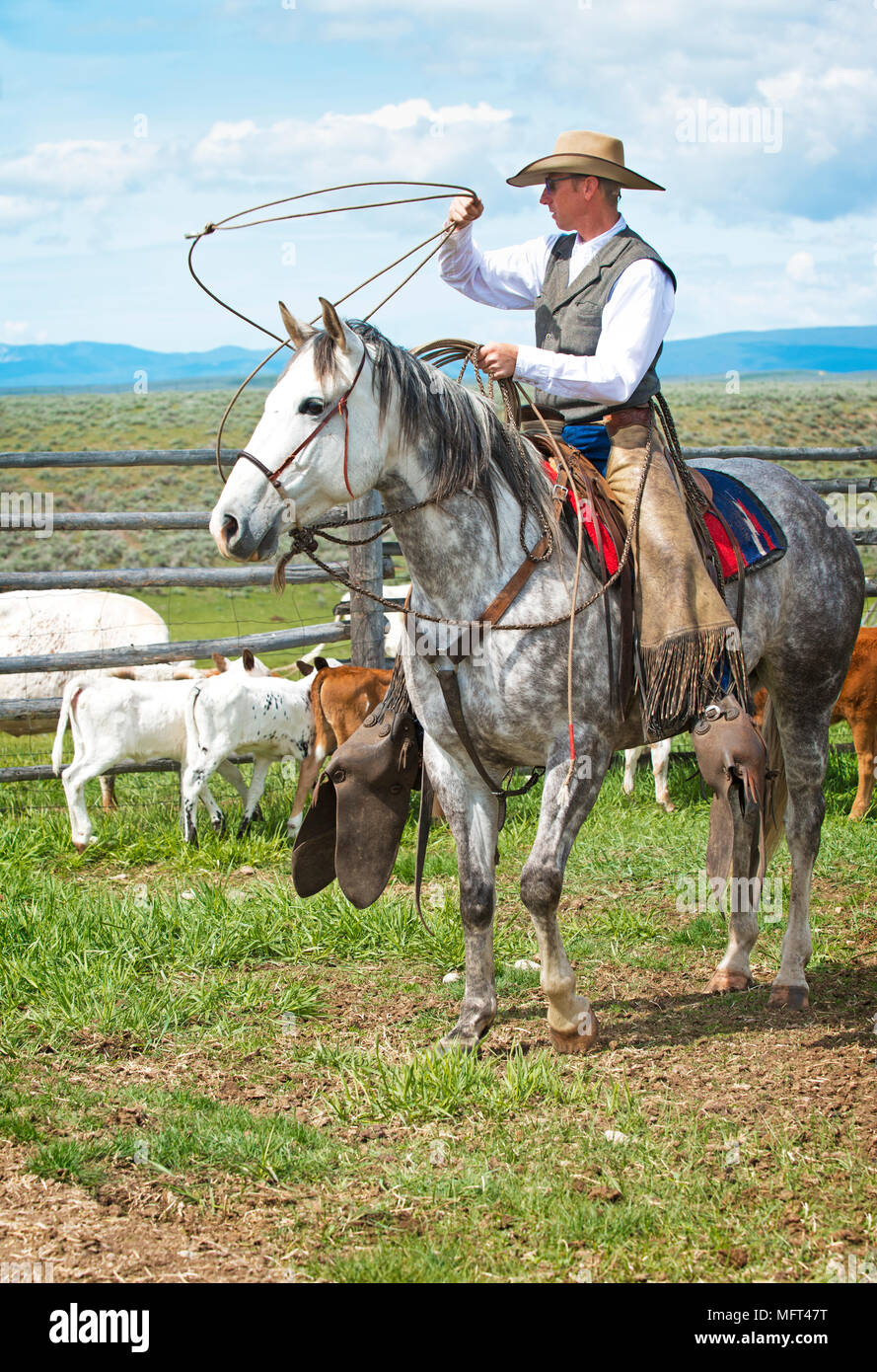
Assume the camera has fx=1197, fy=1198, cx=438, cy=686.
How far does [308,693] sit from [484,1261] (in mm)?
5649

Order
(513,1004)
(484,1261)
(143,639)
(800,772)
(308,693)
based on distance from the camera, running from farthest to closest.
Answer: (143,639) → (308,693) → (800,772) → (513,1004) → (484,1261)

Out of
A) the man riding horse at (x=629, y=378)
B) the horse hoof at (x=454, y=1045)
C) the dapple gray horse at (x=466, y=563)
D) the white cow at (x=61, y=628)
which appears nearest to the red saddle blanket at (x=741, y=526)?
the dapple gray horse at (x=466, y=563)

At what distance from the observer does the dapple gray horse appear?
369 cm

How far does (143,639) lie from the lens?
1009cm

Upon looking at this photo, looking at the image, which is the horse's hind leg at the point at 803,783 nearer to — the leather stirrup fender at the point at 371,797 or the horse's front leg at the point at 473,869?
the horse's front leg at the point at 473,869

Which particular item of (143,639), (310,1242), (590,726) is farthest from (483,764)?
(143,639)

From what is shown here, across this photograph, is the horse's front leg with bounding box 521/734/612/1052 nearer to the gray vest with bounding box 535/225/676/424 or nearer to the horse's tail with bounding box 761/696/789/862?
the gray vest with bounding box 535/225/676/424

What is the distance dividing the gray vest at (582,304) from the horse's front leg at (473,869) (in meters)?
1.45

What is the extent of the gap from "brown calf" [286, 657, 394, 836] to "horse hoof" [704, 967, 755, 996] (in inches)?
128

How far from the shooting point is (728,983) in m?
5.21

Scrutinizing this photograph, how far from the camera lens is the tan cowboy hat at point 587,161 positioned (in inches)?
175

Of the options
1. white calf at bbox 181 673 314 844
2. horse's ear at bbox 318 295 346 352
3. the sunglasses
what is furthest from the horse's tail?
white calf at bbox 181 673 314 844

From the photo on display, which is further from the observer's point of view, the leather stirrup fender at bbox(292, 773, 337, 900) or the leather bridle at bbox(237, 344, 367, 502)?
the leather stirrup fender at bbox(292, 773, 337, 900)

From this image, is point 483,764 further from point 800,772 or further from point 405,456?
point 800,772
